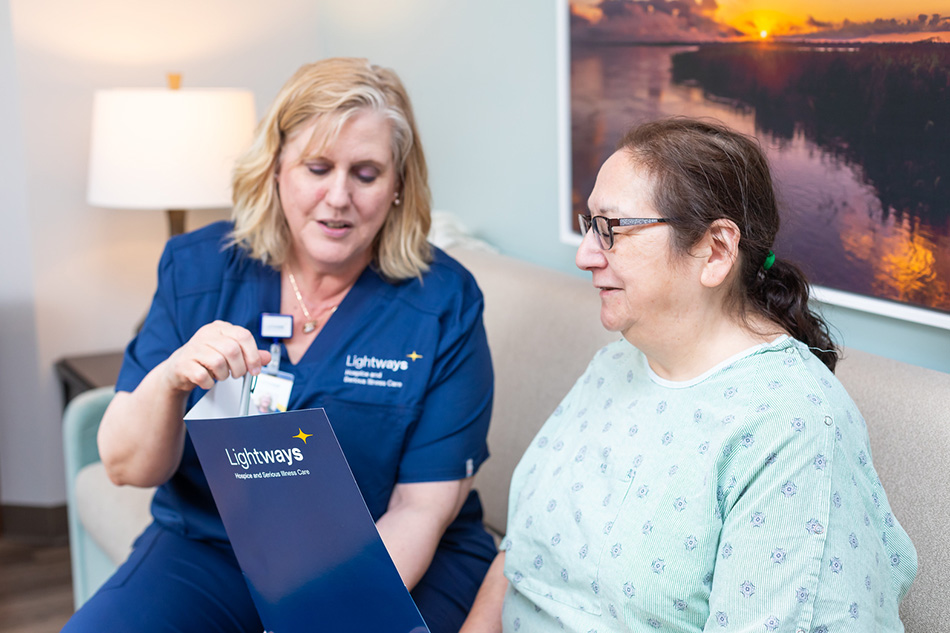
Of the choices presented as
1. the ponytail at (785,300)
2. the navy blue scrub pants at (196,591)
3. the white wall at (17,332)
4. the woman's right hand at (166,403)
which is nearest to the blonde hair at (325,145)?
the woman's right hand at (166,403)

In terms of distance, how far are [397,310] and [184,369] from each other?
0.43 meters

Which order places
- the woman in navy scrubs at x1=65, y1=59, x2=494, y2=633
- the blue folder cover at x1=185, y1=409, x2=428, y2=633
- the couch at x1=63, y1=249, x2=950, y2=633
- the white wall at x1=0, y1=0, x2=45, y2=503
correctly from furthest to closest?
the white wall at x1=0, y1=0, x2=45, y2=503, the woman in navy scrubs at x1=65, y1=59, x2=494, y2=633, the couch at x1=63, y1=249, x2=950, y2=633, the blue folder cover at x1=185, y1=409, x2=428, y2=633

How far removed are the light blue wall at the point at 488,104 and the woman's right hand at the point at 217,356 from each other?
3.86 feet

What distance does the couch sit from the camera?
116 cm

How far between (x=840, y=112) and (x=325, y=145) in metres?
0.83

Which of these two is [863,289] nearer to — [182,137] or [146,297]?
[182,137]

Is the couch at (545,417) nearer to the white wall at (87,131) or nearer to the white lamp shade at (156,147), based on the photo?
the white wall at (87,131)

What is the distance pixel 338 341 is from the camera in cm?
152

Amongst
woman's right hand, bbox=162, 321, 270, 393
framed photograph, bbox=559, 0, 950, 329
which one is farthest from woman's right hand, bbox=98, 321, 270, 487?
framed photograph, bbox=559, 0, 950, 329

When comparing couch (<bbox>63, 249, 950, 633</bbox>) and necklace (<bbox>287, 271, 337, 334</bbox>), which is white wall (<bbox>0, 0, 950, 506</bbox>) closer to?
couch (<bbox>63, 249, 950, 633</bbox>)

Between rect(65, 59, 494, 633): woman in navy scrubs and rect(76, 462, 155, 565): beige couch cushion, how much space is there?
47 cm

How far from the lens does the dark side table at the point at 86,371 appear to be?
8.89 ft

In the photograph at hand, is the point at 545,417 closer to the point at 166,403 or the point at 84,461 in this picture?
the point at 166,403

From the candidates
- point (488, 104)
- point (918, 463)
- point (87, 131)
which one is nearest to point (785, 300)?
point (918, 463)
